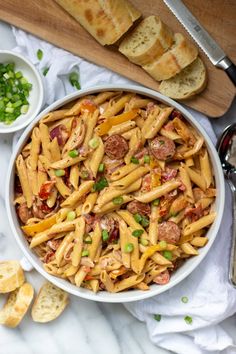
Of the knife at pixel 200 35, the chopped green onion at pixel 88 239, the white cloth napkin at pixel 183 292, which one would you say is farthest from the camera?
the white cloth napkin at pixel 183 292

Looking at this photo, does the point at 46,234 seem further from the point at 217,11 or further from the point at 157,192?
the point at 217,11

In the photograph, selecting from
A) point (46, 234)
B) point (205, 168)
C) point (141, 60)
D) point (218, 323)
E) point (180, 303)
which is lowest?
point (218, 323)

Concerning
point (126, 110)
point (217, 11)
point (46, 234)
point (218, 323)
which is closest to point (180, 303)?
point (218, 323)

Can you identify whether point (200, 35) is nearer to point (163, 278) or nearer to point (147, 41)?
point (147, 41)

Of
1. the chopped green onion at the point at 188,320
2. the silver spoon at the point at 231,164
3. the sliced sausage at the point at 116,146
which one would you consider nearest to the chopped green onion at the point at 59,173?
the sliced sausage at the point at 116,146

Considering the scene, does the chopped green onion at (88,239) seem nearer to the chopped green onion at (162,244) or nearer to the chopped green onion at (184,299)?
the chopped green onion at (162,244)

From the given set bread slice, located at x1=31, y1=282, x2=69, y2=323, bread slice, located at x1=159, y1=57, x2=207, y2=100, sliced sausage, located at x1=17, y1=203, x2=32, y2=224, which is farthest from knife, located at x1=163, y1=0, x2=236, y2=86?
bread slice, located at x1=31, y1=282, x2=69, y2=323
